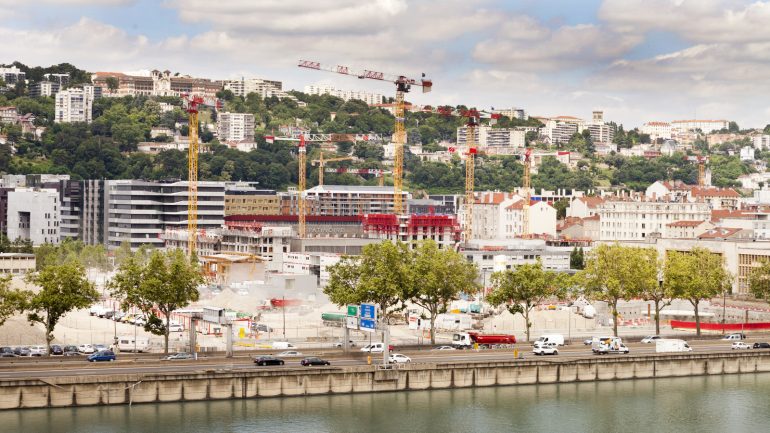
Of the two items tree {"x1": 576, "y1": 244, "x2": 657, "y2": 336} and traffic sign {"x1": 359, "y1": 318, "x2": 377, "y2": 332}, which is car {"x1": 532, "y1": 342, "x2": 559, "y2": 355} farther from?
tree {"x1": 576, "y1": 244, "x2": 657, "y2": 336}

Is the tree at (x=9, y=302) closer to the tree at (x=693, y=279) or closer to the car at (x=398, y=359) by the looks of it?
the car at (x=398, y=359)

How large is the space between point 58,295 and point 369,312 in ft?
55.4

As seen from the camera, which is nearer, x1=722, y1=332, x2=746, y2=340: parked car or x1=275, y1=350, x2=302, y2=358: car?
x1=275, y1=350, x2=302, y2=358: car

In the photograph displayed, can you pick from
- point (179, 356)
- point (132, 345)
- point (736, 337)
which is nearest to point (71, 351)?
point (132, 345)

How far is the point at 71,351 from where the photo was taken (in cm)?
7169

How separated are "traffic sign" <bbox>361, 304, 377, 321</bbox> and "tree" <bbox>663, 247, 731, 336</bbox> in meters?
28.2

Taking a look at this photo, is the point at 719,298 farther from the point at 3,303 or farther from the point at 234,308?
the point at 3,303

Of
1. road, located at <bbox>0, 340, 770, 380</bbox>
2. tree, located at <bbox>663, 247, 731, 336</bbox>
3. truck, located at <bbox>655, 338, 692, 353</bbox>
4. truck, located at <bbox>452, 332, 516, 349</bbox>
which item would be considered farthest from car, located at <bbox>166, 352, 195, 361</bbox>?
tree, located at <bbox>663, 247, 731, 336</bbox>

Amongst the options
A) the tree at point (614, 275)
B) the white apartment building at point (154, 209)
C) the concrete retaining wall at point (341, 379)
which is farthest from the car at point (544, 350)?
the white apartment building at point (154, 209)

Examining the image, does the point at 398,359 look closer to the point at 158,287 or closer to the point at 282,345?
the point at 282,345

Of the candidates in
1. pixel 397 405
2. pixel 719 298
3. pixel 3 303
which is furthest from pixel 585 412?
A: pixel 719 298

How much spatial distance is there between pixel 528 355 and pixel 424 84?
92.5 m

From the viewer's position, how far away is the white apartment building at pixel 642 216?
17062 cm

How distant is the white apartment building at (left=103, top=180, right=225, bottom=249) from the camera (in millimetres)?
164250
